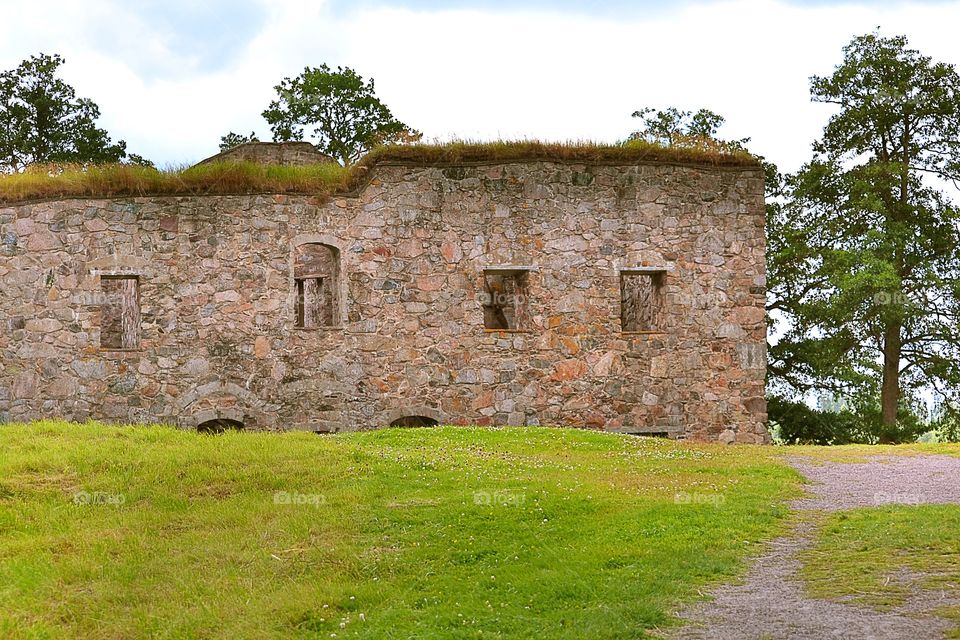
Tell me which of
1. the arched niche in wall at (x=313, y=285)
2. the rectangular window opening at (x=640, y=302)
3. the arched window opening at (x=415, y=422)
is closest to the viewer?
the arched window opening at (x=415, y=422)

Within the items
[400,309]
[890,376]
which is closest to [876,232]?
[890,376]

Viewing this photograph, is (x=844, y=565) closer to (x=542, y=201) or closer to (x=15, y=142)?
(x=542, y=201)

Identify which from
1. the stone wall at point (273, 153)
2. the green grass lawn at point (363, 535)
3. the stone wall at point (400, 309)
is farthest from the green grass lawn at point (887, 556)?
the stone wall at point (273, 153)

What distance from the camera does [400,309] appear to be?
18312 mm

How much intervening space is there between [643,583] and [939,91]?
20093 mm

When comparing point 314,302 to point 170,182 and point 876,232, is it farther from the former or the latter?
point 876,232

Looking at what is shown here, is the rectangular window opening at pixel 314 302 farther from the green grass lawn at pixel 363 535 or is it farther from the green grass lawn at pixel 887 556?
the green grass lawn at pixel 887 556

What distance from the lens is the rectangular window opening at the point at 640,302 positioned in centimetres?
1934

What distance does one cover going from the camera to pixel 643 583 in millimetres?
7953

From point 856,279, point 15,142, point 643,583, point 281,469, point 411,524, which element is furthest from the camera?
point 15,142

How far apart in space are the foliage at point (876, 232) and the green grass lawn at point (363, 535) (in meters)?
10.5

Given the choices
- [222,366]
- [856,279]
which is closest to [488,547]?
[222,366]

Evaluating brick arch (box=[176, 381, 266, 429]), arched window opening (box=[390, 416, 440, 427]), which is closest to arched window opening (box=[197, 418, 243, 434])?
brick arch (box=[176, 381, 266, 429])

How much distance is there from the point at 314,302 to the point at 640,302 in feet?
23.2
